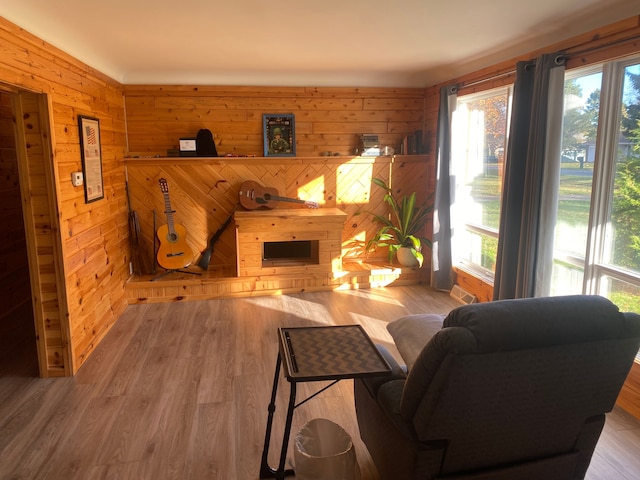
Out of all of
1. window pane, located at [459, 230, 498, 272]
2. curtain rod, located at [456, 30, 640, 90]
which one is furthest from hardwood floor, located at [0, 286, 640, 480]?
curtain rod, located at [456, 30, 640, 90]

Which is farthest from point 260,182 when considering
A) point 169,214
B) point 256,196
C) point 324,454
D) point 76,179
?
point 324,454

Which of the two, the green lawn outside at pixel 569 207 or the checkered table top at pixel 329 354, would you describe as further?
the green lawn outside at pixel 569 207

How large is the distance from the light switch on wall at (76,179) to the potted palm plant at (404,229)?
10.1 feet

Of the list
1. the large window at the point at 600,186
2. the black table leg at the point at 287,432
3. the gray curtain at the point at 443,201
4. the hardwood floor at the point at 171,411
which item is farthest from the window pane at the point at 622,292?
the black table leg at the point at 287,432

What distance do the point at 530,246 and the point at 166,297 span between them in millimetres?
3550

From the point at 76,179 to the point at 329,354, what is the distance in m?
2.62

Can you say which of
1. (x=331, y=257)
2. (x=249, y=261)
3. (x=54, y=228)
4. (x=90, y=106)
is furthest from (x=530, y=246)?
(x=90, y=106)

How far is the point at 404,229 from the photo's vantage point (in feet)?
18.1

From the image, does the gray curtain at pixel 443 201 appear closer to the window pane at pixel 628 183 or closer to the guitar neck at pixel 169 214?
the window pane at pixel 628 183

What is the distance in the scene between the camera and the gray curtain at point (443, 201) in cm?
498

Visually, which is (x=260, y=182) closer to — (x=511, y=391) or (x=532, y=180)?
(x=532, y=180)

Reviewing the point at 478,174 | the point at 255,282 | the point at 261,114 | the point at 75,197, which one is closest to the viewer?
the point at 75,197

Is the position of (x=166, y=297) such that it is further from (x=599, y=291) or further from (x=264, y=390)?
(x=599, y=291)

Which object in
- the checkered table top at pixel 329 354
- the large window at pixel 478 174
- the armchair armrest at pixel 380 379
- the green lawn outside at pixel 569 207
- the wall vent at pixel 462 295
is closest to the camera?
the checkered table top at pixel 329 354
